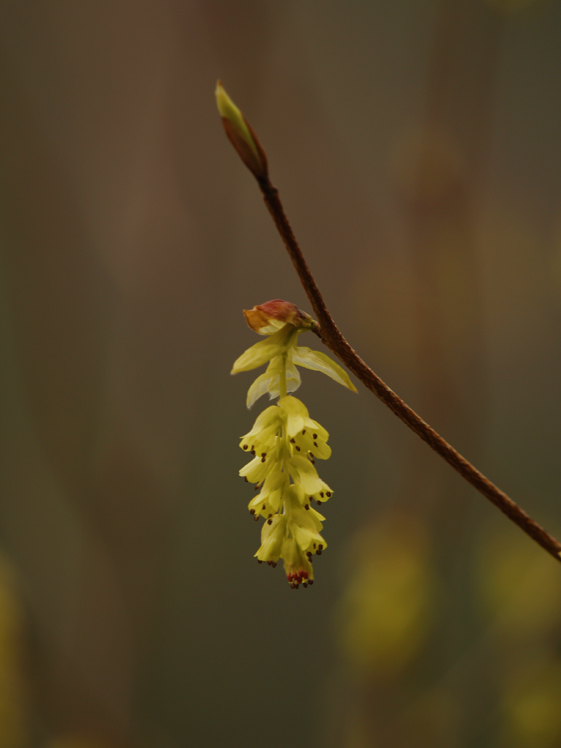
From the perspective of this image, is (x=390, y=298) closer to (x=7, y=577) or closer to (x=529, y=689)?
(x=529, y=689)

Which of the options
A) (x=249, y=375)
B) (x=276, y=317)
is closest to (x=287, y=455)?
(x=276, y=317)

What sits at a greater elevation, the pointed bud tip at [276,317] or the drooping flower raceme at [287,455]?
the pointed bud tip at [276,317]

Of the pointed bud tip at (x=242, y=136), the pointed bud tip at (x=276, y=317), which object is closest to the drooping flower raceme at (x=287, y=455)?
the pointed bud tip at (x=276, y=317)

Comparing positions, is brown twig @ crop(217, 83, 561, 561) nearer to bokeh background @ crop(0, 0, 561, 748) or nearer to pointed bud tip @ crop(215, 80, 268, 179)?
pointed bud tip @ crop(215, 80, 268, 179)

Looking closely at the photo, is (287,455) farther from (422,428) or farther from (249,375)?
(249,375)

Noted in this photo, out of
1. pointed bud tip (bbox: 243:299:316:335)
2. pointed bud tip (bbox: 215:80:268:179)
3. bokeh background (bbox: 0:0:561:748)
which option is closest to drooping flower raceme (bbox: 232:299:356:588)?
pointed bud tip (bbox: 243:299:316:335)

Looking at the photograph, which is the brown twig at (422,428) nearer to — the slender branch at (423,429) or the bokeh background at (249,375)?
the slender branch at (423,429)
